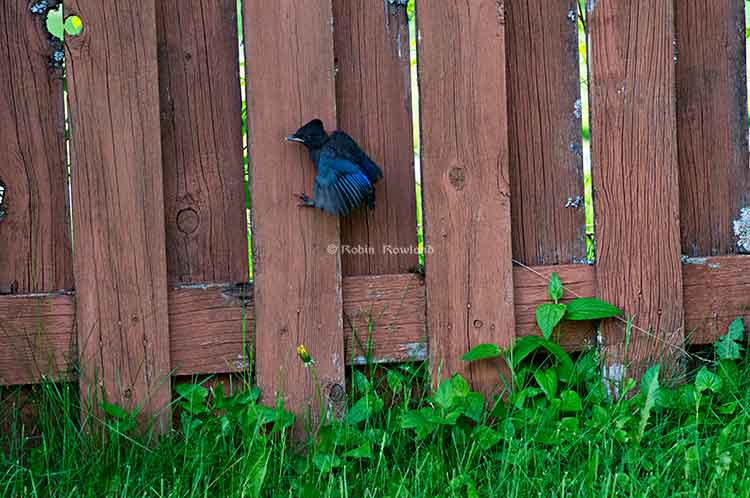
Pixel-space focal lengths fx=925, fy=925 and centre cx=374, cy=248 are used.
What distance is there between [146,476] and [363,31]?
154 centimetres

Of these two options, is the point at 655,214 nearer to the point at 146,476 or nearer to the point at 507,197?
the point at 507,197

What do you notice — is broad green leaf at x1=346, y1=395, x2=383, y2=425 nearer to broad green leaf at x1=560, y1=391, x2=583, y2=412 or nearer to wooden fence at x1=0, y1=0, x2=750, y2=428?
wooden fence at x1=0, y1=0, x2=750, y2=428

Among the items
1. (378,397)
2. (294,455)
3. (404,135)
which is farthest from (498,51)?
(294,455)

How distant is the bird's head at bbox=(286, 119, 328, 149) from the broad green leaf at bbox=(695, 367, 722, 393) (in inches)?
54.9

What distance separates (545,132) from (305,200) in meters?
0.85

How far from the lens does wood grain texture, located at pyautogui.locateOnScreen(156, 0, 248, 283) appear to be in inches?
117

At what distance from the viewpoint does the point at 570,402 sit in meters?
2.86

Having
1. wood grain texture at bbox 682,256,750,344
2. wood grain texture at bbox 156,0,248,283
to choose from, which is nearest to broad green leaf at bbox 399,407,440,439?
wood grain texture at bbox 156,0,248,283

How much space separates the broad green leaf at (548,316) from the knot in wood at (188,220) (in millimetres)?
1150

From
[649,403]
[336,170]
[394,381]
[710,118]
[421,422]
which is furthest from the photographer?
[710,118]

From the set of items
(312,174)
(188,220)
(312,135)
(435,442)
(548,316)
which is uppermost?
(312,135)

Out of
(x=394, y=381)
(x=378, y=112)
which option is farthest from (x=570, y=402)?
(x=378, y=112)

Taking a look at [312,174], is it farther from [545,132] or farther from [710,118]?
[710,118]

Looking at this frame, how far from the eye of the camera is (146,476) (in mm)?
2566
